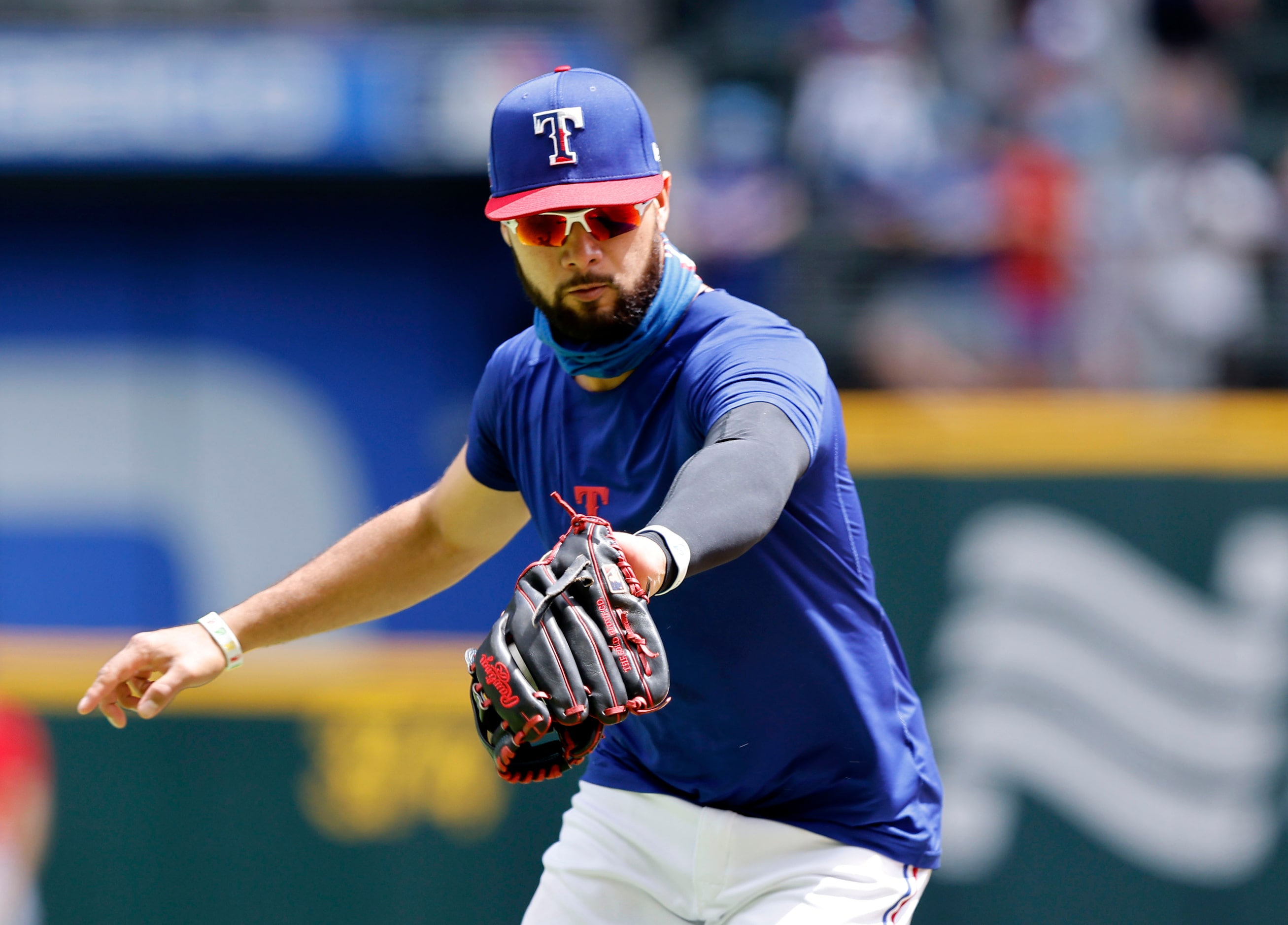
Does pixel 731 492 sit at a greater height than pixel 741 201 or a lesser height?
greater

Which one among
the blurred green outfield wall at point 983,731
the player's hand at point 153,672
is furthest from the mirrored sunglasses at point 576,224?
the blurred green outfield wall at point 983,731

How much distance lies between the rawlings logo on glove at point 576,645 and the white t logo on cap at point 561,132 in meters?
0.82

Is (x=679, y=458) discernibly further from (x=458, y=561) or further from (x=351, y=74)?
(x=351, y=74)

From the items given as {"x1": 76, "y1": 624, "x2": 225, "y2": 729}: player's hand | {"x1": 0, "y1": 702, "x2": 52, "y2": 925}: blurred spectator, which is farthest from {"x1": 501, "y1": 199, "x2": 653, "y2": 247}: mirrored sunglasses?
{"x1": 0, "y1": 702, "x2": 52, "y2": 925}: blurred spectator

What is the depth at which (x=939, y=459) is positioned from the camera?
6.91 meters

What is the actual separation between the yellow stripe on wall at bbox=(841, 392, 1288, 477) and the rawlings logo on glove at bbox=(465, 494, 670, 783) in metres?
4.51

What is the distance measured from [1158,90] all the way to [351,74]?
499cm

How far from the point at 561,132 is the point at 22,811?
14.9ft

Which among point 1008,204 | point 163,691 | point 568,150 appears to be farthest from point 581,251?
point 1008,204

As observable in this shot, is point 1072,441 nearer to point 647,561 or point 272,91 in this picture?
point 647,561

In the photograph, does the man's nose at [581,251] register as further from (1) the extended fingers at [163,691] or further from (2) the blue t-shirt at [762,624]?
(1) the extended fingers at [163,691]

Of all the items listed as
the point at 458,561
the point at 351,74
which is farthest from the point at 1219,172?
the point at 458,561

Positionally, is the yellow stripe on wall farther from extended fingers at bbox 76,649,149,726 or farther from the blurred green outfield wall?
extended fingers at bbox 76,649,149,726

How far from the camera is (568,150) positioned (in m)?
2.99
